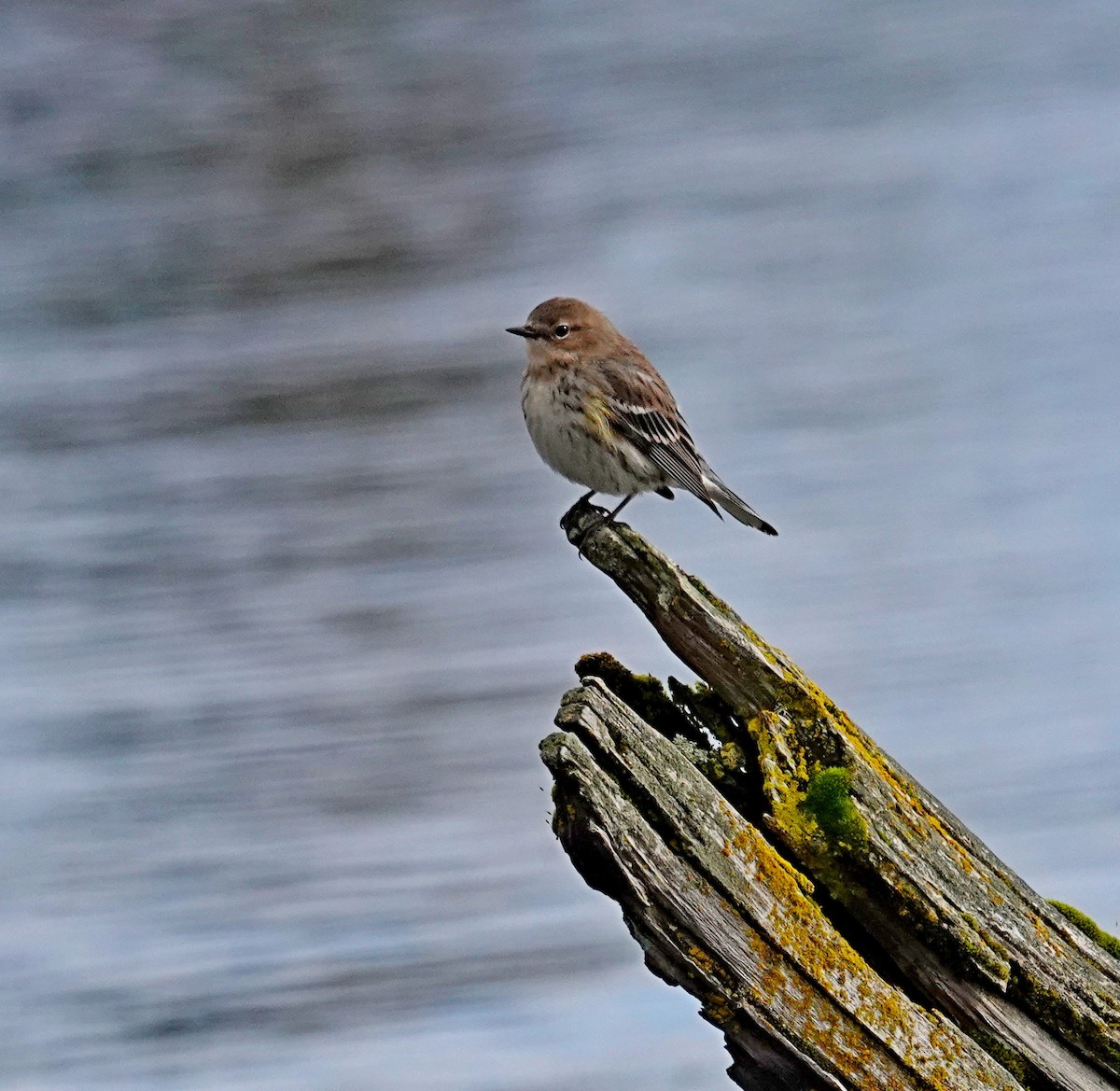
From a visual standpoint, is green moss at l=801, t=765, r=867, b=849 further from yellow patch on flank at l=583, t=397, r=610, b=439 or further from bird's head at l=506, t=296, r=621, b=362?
bird's head at l=506, t=296, r=621, b=362

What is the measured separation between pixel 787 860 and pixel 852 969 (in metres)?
0.16

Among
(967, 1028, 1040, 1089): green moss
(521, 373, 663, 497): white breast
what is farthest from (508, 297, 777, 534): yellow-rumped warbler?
(967, 1028, 1040, 1089): green moss

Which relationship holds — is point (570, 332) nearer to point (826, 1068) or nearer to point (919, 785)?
point (919, 785)

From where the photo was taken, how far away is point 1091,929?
193 centimetres

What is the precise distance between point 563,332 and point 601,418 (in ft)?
1.23

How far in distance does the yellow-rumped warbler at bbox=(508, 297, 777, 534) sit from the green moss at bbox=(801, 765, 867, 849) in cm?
165

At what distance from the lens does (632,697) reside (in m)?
1.96

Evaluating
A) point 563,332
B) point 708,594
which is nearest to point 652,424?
point 563,332

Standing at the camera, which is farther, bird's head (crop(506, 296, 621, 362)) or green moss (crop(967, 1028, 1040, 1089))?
bird's head (crop(506, 296, 621, 362))

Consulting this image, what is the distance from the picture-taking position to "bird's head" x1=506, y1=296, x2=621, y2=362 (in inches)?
146

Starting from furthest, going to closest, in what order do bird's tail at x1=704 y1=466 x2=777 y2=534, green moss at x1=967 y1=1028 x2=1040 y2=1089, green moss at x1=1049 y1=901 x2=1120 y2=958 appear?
bird's tail at x1=704 y1=466 x2=777 y2=534 < green moss at x1=1049 y1=901 x2=1120 y2=958 < green moss at x1=967 y1=1028 x2=1040 y2=1089

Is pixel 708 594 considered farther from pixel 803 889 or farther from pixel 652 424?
pixel 652 424

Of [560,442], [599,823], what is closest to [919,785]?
[599,823]

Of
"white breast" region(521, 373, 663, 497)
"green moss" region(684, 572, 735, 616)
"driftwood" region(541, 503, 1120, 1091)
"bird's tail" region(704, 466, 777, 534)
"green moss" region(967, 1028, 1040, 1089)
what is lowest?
"green moss" region(967, 1028, 1040, 1089)
